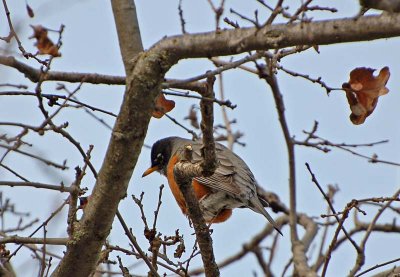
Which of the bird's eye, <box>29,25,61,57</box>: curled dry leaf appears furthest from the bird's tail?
<box>29,25,61,57</box>: curled dry leaf

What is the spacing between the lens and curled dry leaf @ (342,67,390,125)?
11.7 feet

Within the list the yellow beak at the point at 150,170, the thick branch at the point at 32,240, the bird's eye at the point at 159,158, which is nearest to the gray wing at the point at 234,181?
the bird's eye at the point at 159,158

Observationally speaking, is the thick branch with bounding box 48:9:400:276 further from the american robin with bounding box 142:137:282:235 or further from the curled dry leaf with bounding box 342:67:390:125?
the american robin with bounding box 142:137:282:235

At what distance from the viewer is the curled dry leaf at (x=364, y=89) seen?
11.7 feet

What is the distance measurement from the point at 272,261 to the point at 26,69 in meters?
4.01

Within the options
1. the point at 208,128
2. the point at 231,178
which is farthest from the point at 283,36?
the point at 231,178

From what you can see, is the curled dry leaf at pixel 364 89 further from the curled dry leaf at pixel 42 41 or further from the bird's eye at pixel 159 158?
the bird's eye at pixel 159 158

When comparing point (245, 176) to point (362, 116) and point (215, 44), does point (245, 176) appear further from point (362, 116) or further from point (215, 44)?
point (215, 44)

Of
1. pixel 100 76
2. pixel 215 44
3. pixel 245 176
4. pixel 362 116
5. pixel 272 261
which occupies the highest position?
pixel 245 176

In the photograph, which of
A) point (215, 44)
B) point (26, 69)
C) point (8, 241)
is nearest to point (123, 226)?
point (8, 241)

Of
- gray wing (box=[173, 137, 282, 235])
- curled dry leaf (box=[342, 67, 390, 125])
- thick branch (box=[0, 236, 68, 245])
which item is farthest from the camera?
gray wing (box=[173, 137, 282, 235])

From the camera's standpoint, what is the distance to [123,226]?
368 centimetres

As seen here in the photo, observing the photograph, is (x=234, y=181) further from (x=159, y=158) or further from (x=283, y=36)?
(x=283, y=36)

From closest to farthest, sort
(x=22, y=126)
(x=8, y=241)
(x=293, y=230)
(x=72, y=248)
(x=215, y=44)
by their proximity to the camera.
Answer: (x=215, y=44) < (x=22, y=126) < (x=72, y=248) < (x=8, y=241) < (x=293, y=230)
